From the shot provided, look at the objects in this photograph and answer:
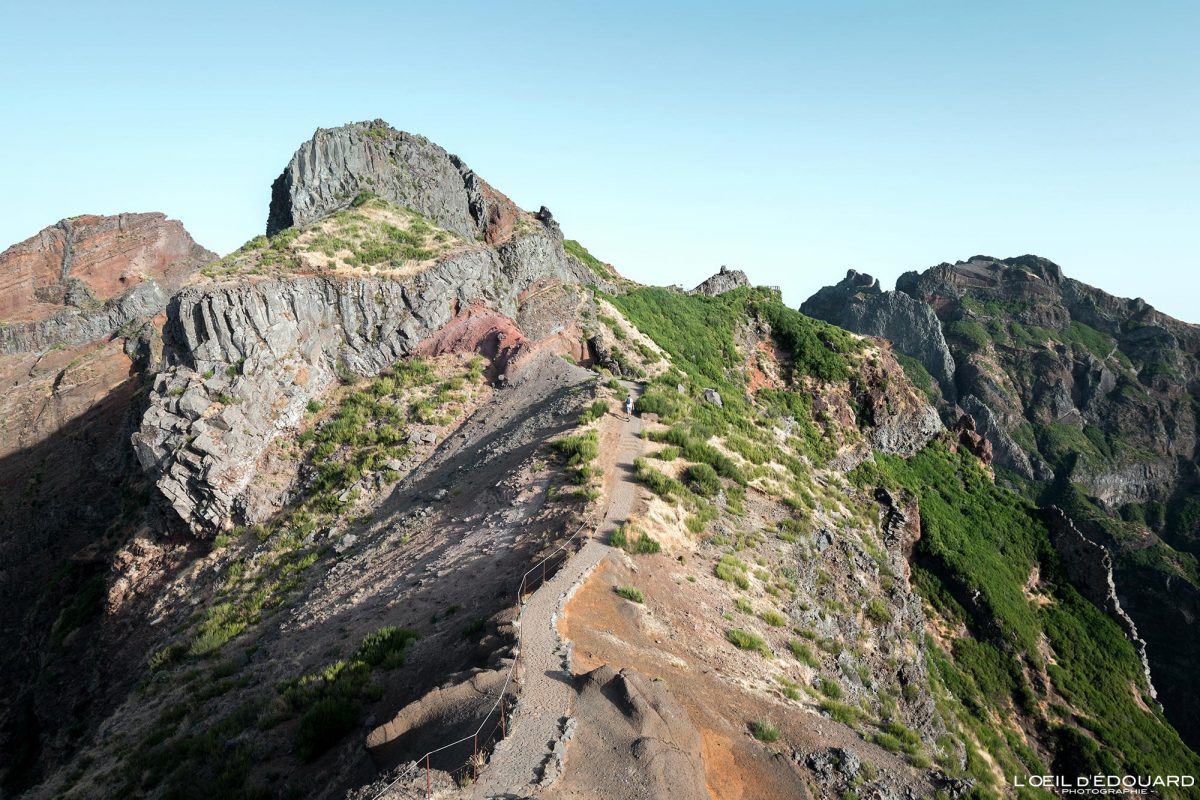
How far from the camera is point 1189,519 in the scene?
90938 mm

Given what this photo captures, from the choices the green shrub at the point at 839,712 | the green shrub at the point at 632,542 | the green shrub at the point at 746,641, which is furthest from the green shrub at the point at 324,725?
the green shrub at the point at 839,712

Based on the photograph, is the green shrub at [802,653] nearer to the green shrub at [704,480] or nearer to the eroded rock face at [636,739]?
the green shrub at [704,480]

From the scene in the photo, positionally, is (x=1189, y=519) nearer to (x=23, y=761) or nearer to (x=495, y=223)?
(x=495, y=223)

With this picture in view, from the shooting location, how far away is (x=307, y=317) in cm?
3256

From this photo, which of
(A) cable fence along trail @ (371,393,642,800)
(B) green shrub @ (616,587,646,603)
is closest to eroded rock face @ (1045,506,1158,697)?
(B) green shrub @ (616,587,646,603)

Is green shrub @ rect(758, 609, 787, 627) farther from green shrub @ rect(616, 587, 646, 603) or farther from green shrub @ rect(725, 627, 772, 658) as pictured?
green shrub @ rect(616, 587, 646, 603)

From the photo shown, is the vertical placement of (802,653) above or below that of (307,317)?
below

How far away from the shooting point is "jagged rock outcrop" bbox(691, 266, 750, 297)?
68725 millimetres

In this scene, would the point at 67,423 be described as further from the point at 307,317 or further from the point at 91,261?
the point at 91,261

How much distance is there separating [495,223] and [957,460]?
4248 centimetres

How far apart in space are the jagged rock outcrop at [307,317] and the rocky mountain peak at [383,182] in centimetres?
9

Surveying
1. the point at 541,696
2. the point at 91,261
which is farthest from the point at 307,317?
the point at 91,261

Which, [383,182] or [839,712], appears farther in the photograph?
[383,182]

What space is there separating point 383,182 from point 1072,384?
403ft
